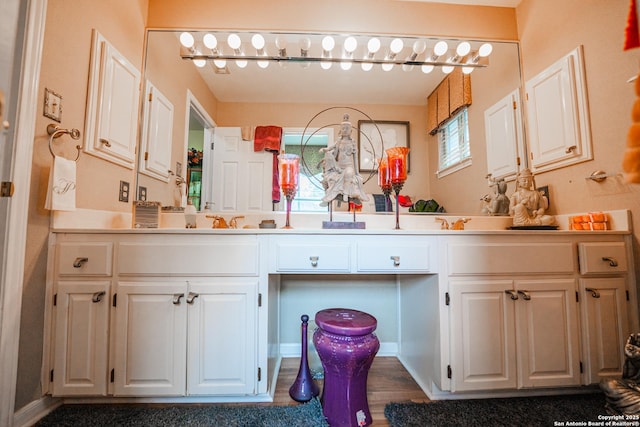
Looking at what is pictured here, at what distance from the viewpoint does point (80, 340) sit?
3.78 ft

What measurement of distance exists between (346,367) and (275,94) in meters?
1.74

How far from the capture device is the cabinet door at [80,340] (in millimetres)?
1145

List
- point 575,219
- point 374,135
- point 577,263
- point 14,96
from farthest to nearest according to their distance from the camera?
1. point 374,135
2. point 575,219
3. point 577,263
4. point 14,96

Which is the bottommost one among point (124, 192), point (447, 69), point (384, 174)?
point (124, 192)

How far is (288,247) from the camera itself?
48.9 inches

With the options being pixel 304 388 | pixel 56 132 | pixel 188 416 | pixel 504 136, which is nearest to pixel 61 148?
pixel 56 132

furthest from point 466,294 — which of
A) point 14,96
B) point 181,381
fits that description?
point 14,96

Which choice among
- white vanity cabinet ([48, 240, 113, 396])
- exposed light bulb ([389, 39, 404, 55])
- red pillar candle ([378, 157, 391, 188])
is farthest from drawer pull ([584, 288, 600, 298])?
white vanity cabinet ([48, 240, 113, 396])

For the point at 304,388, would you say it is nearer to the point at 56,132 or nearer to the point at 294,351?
the point at 294,351

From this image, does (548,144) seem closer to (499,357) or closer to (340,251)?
(499,357)

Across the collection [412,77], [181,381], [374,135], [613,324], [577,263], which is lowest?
[181,381]

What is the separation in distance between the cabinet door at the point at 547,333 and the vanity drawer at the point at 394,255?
495 millimetres

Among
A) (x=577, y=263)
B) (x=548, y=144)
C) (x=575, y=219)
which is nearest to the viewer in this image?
(x=577, y=263)

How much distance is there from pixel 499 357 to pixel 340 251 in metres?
0.93
